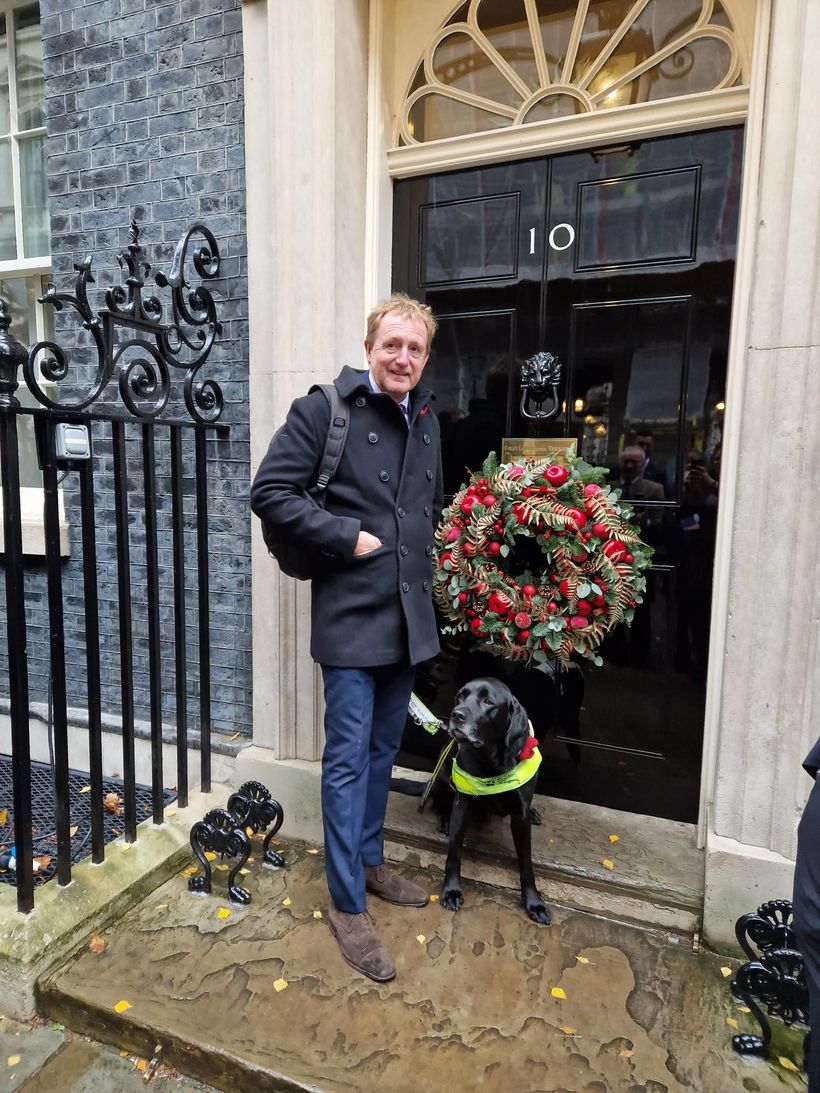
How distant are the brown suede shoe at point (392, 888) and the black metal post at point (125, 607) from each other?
1022 millimetres

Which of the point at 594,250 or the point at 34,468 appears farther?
the point at 34,468

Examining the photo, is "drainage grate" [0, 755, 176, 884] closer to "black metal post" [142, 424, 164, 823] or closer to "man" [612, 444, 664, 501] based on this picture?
"black metal post" [142, 424, 164, 823]

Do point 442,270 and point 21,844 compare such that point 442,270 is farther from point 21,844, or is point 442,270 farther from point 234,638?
point 21,844

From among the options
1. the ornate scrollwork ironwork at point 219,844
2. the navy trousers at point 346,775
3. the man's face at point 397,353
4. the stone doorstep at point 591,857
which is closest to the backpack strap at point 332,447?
the man's face at point 397,353

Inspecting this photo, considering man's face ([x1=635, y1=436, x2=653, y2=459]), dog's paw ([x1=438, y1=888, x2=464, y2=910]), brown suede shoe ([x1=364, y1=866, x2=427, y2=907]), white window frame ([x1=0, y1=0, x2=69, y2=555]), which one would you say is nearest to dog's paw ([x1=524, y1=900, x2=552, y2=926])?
dog's paw ([x1=438, y1=888, x2=464, y2=910])

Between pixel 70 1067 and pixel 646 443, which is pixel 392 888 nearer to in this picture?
pixel 70 1067

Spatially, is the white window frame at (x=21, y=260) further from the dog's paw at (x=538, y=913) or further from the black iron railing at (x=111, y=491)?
the dog's paw at (x=538, y=913)

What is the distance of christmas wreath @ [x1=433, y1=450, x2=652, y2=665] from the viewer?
258 centimetres

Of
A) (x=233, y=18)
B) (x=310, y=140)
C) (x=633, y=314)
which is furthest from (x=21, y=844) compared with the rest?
(x=233, y=18)

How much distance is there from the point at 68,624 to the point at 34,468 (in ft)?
3.71

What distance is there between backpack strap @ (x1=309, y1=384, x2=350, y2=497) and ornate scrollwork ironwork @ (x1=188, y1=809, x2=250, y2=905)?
1475mm

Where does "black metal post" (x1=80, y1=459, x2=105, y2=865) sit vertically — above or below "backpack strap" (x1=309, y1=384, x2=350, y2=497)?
below

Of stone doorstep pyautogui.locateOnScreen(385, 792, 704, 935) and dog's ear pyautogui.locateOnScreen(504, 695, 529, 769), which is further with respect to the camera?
stone doorstep pyautogui.locateOnScreen(385, 792, 704, 935)

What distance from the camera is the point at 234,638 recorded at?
3.40m
